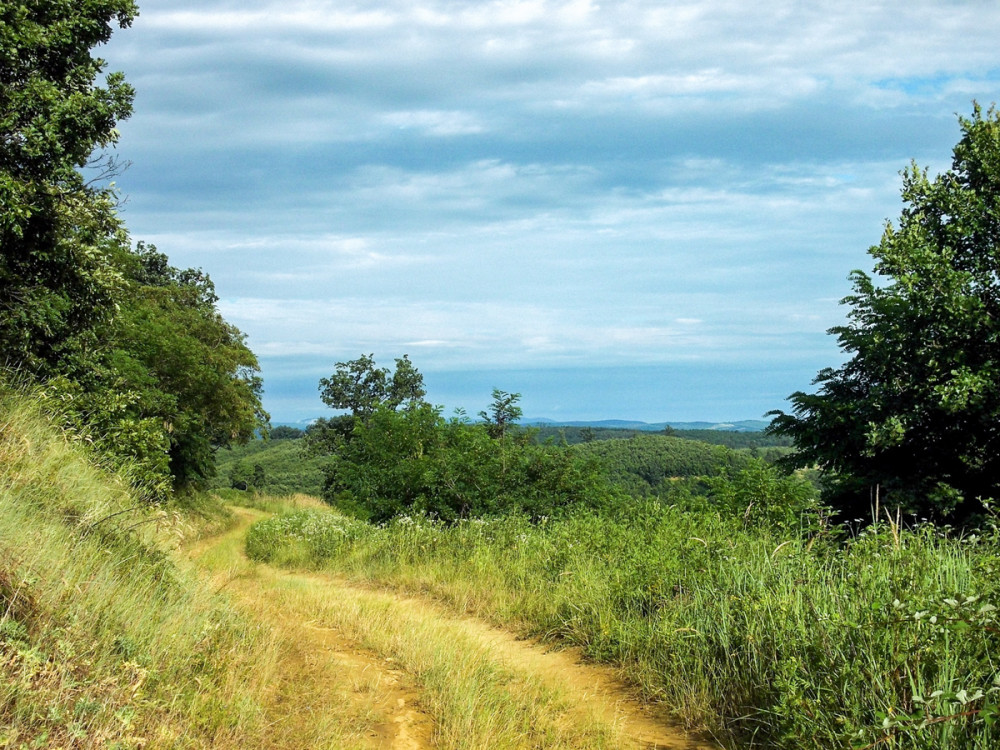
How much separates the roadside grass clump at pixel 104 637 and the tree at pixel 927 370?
670 inches

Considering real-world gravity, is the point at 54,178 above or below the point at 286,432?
above

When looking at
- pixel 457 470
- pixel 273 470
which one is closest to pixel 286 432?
pixel 273 470

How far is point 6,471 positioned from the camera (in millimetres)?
5715

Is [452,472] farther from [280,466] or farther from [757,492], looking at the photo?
[280,466]

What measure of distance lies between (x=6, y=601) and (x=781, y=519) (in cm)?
894

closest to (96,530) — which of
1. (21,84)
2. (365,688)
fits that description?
(365,688)

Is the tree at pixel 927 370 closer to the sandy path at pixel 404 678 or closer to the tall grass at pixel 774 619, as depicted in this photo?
the tall grass at pixel 774 619

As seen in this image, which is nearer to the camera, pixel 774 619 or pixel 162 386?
pixel 774 619

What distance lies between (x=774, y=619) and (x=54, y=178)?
10.9 meters

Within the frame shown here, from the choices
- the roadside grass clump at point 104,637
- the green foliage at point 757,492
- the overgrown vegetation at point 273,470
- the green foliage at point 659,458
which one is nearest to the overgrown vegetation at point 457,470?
the green foliage at point 757,492

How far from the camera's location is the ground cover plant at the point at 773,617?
379 centimetres

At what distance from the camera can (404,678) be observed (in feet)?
18.4

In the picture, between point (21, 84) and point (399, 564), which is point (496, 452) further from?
point (21, 84)

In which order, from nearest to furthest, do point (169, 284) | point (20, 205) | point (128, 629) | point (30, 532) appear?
point (128, 629) → point (30, 532) → point (20, 205) → point (169, 284)
